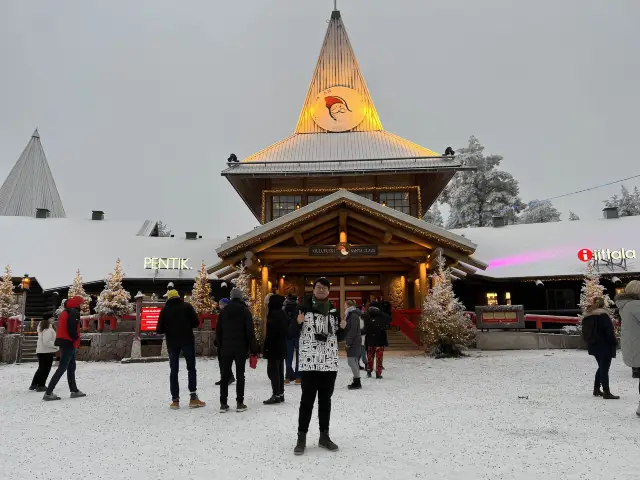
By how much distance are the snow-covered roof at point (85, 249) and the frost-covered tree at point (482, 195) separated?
77.9 ft

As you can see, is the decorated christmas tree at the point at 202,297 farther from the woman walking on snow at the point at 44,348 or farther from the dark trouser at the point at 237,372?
the dark trouser at the point at 237,372

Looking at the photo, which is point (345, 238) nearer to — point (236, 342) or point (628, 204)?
point (236, 342)

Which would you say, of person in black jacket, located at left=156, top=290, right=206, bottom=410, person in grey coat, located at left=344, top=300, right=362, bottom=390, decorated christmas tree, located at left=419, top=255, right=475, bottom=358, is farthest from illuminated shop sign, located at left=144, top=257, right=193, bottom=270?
person in black jacket, located at left=156, top=290, right=206, bottom=410

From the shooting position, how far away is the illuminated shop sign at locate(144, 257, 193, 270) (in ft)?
84.4

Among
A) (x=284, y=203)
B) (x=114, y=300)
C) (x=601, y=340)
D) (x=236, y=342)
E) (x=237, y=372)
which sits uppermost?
(x=284, y=203)

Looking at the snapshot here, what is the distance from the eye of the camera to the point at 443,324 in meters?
14.1

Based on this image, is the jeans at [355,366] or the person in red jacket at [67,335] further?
the jeans at [355,366]

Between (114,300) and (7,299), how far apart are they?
16.3 ft

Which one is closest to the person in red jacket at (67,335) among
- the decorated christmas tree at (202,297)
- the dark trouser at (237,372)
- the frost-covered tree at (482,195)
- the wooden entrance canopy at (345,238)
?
the dark trouser at (237,372)

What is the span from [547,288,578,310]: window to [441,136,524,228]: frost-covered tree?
18936mm

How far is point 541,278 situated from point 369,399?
58.2 feet

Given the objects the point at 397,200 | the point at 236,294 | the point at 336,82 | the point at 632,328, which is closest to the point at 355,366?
the point at 236,294

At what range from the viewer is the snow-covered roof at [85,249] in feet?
81.9

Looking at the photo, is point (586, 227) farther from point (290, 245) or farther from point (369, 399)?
point (369, 399)
